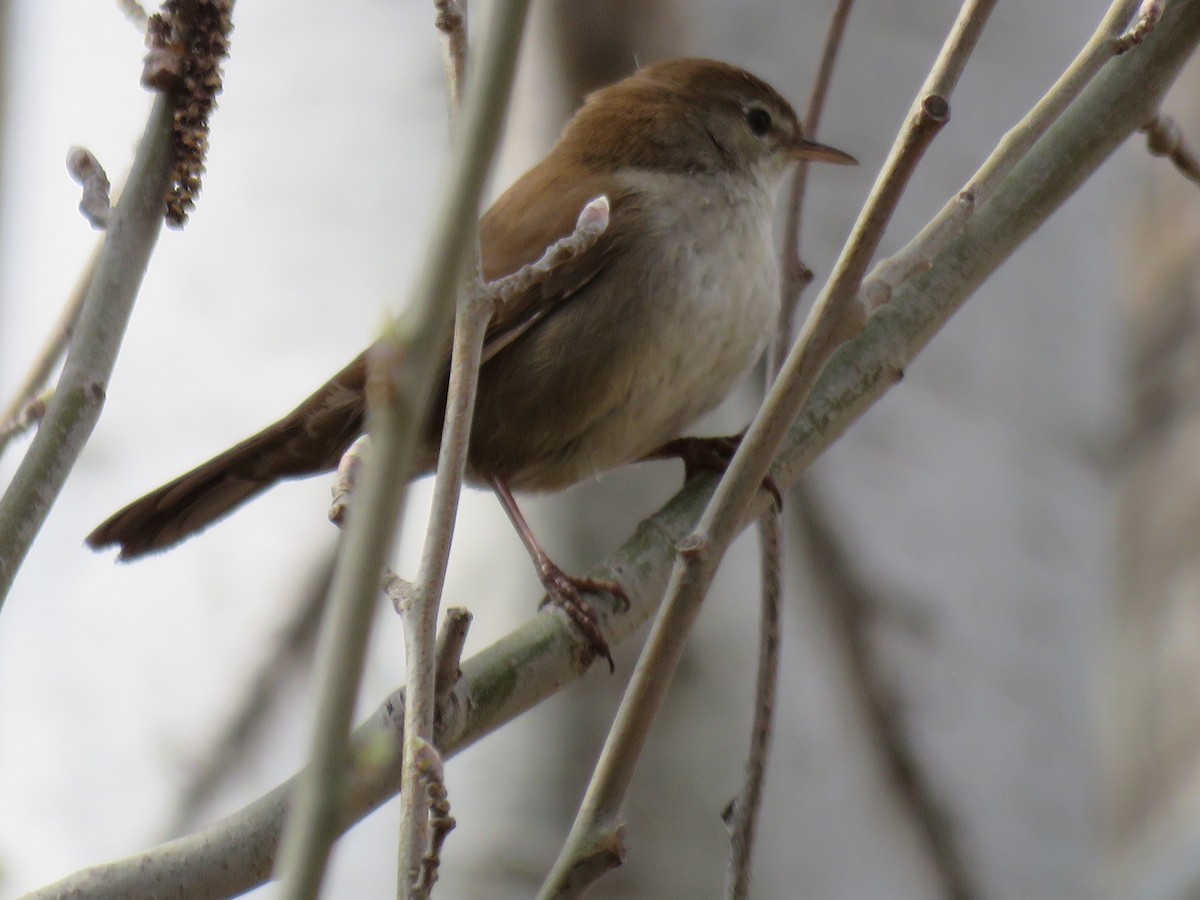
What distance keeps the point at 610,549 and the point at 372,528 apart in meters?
1.92

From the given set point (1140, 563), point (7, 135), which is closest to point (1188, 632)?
point (1140, 563)

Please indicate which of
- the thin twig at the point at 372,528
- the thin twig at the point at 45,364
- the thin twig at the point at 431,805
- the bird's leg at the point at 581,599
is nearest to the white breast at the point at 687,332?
the bird's leg at the point at 581,599

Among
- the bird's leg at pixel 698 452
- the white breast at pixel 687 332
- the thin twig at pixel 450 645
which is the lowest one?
the thin twig at pixel 450 645

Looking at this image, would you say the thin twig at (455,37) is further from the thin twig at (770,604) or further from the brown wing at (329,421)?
the brown wing at (329,421)

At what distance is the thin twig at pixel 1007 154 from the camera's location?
59.9 inches

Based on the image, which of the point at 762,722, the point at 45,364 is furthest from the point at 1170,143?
the point at 45,364

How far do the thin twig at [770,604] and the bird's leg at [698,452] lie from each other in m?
0.39

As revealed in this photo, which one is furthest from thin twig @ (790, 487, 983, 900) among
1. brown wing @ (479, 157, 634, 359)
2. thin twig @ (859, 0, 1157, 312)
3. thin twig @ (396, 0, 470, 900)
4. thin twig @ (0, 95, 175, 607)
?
thin twig @ (0, 95, 175, 607)

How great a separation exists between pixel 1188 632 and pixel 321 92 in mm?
6419

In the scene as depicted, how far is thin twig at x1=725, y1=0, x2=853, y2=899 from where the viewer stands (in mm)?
1669

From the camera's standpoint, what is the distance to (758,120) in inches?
122

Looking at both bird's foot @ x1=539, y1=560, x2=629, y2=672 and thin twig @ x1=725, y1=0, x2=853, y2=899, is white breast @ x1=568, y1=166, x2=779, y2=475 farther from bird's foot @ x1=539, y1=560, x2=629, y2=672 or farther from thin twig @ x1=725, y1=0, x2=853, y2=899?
bird's foot @ x1=539, y1=560, x2=629, y2=672

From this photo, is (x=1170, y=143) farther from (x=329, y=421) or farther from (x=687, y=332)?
(x=329, y=421)

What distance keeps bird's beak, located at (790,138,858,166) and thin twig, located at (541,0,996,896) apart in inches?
60.3
